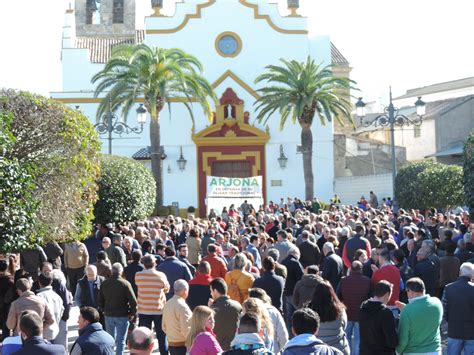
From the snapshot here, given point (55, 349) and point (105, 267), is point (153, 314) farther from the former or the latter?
point (55, 349)

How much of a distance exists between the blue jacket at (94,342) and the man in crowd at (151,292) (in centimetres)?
Answer: 410

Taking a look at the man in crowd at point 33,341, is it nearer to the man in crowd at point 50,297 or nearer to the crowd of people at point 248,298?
the crowd of people at point 248,298

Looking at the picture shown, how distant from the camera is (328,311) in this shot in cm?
999

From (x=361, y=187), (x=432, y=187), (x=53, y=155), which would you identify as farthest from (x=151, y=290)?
(x=361, y=187)

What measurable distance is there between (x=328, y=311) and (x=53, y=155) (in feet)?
36.7

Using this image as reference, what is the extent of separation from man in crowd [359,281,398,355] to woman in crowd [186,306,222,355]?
1.81 metres

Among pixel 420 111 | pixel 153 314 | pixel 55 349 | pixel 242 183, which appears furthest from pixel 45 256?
pixel 242 183

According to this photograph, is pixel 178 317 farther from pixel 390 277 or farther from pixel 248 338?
pixel 248 338

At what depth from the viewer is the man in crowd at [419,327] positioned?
10.3 m

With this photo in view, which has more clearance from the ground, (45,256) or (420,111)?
(420,111)

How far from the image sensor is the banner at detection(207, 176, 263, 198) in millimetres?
40188

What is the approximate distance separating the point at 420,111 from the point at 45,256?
16478 mm

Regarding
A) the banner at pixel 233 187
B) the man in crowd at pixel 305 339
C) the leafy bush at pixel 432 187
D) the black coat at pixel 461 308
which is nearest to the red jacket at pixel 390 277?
the black coat at pixel 461 308

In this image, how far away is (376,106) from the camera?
267 ft
